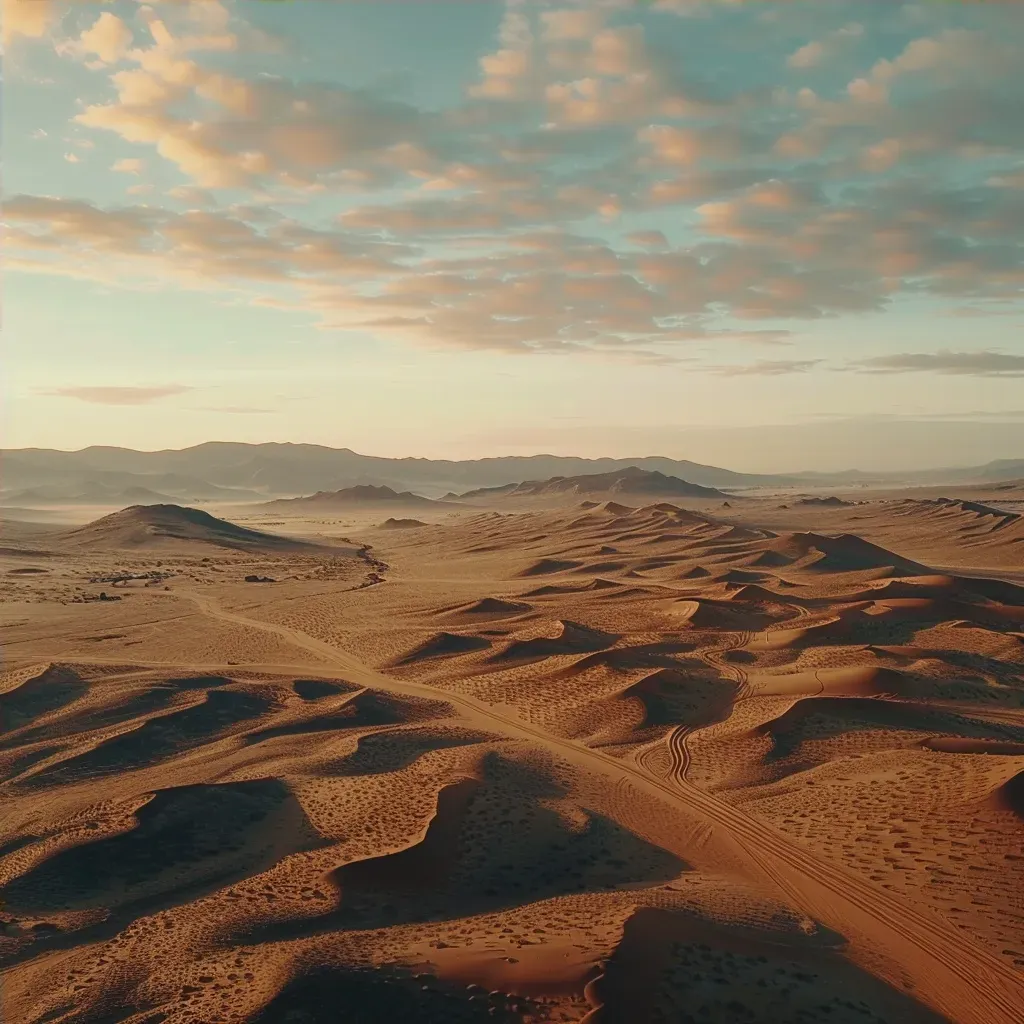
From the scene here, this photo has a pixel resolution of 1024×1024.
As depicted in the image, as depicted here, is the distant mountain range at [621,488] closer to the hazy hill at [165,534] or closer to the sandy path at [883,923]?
the hazy hill at [165,534]

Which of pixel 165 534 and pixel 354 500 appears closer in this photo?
pixel 165 534

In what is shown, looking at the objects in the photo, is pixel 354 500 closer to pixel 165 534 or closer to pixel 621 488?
pixel 621 488

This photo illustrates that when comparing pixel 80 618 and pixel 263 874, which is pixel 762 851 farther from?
pixel 80 618

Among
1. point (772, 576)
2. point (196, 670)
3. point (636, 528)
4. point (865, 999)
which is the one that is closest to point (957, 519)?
point (636, 528)

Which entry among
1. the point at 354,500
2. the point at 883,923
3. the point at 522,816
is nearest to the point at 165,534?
the point at 522,816

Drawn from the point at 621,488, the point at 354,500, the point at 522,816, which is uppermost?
the point at 621,488

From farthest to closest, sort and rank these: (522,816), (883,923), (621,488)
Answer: (621,488)
(522,816)
(883,923)

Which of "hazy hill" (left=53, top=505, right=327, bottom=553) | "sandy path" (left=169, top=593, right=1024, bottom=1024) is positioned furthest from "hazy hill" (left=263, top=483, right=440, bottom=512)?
"sandy path" (left=169, top=593, right=1024, bottom=1024)

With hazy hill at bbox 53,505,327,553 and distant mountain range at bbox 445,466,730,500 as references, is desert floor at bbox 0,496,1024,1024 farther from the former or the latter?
distant mountain range at bbox 445,466,730,500
